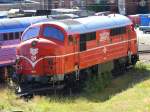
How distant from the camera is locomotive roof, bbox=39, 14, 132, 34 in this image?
1936cm

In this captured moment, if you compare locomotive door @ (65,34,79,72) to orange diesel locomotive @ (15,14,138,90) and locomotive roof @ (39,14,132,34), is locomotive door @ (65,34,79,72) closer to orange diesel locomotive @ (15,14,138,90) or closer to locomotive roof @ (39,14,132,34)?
orange diesel locomotive @ (15,14,138,90)

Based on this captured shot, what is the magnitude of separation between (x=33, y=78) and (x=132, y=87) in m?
4.39

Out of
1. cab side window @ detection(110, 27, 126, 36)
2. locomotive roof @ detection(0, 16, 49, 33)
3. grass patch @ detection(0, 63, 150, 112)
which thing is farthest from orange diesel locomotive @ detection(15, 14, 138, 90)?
locomotive roof @ detection(0, 16, 49, 33)

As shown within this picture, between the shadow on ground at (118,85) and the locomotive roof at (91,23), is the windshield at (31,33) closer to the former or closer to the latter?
the locomotive roof at (91,23)

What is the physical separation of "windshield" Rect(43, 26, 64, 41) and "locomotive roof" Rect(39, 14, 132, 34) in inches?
11.0

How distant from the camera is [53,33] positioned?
62.2 ft

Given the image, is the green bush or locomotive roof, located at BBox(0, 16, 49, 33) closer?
the green bush

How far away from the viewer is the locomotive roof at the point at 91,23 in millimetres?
19359

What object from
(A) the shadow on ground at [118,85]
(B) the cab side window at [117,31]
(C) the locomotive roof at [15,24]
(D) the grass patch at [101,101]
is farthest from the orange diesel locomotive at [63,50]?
(C) the locomotive roof at [15,24]

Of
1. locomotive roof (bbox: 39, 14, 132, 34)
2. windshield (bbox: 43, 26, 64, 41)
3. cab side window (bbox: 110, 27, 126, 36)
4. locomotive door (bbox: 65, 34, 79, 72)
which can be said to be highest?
locomotive roof (bbox: 39, 14, 132, 34)

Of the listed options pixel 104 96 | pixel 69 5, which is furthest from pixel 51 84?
pixel 69 5

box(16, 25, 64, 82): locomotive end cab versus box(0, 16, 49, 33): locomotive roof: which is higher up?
box(0, 16, 49, 33): locomotive roof

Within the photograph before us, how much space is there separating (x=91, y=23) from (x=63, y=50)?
305 cm

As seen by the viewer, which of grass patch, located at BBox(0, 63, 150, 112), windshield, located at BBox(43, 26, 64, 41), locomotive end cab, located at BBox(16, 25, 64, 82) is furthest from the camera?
windshield, located at BBox(43, 26, 64, 41)
